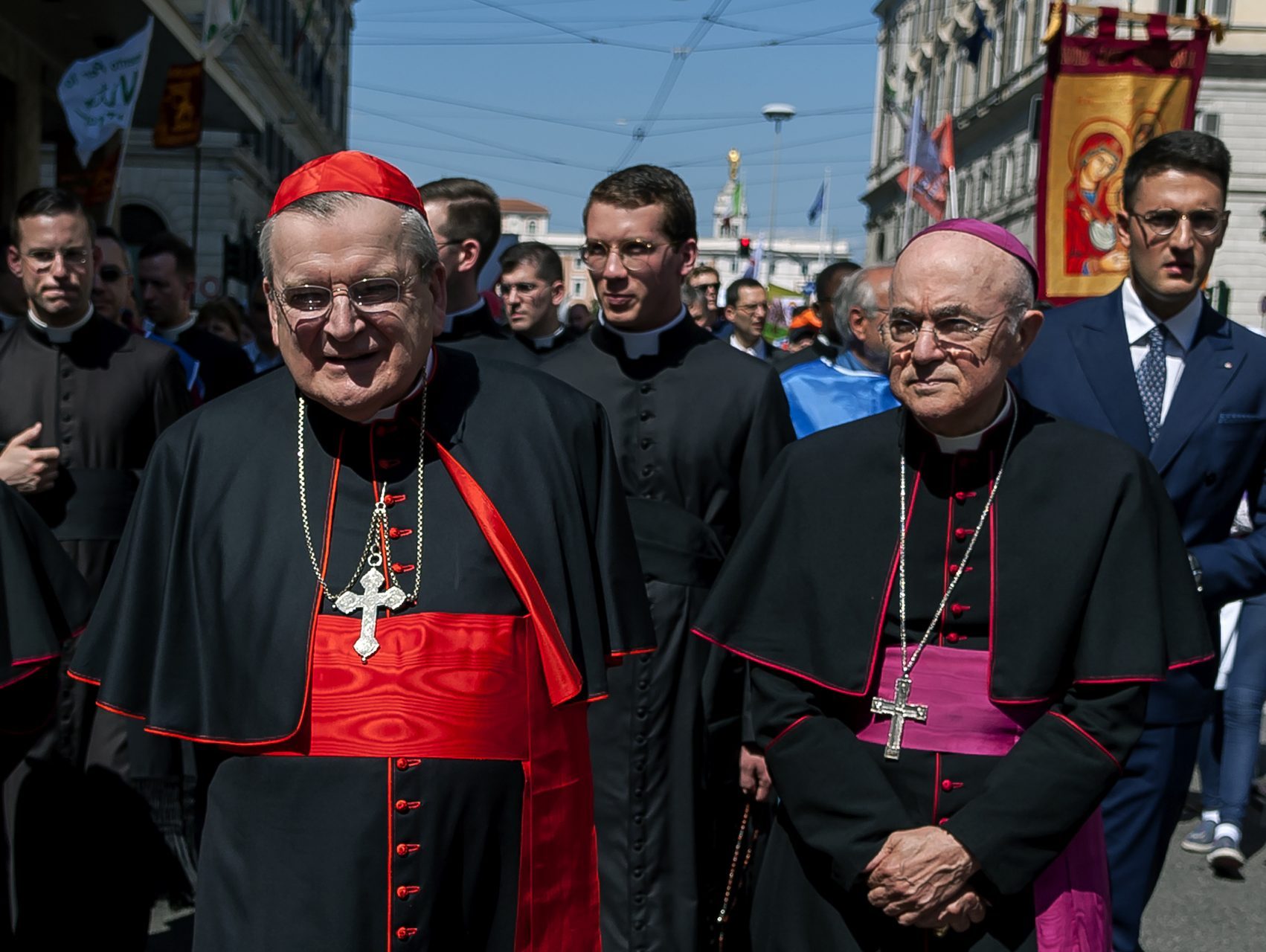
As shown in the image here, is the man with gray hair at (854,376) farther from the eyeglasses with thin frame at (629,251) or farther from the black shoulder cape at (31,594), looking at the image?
the black shoulder cape at (31,594)

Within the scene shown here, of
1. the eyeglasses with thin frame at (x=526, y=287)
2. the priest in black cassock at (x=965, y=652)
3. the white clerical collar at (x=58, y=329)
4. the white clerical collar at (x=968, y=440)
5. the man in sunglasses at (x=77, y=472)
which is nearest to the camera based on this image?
the priest in black cassock at (x=965, y=652)

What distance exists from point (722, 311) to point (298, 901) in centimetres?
1345

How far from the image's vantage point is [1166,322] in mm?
3951

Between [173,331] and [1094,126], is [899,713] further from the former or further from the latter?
[173,331]

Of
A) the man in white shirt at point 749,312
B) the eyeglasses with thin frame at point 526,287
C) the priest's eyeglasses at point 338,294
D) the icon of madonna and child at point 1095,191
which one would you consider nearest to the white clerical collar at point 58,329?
the priest's eyeglasses at point 338,294

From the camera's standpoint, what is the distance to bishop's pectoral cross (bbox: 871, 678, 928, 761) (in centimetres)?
289

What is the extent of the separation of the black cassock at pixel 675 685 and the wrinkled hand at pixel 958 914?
1.55 m

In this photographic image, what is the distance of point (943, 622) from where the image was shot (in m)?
2.94

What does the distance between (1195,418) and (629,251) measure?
63.8 inches

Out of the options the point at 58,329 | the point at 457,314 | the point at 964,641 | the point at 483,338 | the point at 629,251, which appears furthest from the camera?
the point at 457,314

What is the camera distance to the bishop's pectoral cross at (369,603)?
2717mm

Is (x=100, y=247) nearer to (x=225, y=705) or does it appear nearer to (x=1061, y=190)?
(x=1061, y=190)

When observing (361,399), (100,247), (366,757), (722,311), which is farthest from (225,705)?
(722,311)

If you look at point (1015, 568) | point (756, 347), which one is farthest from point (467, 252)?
point (756, 347)
